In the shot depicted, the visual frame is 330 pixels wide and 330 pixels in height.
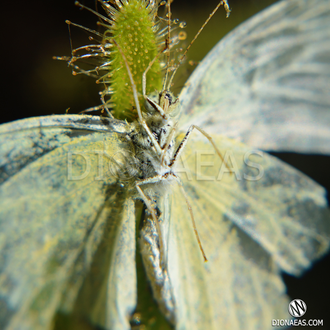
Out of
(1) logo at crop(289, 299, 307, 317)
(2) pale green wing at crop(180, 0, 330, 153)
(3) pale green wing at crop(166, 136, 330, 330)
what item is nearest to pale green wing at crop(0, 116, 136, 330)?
(3) pale green wing at crop(166, 136, 330, 330)

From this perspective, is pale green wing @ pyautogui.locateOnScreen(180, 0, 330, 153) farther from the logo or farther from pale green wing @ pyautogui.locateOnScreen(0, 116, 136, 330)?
the logo

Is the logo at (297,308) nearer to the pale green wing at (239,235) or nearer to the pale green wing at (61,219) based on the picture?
the pale green wing at (239,235)

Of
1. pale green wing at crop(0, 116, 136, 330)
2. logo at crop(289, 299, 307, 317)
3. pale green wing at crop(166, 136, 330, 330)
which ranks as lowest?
logo at crop(289, 299, 307, 317)

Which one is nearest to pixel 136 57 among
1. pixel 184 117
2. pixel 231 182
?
pixel 184 117

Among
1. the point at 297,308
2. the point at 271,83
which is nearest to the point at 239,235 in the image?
the point at 297,308

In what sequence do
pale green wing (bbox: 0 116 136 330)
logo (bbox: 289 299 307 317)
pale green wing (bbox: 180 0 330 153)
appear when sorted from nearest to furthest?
pale green wing (bbox: 0 116 136 330) < pale green wing (bbox: 180 0 330 153) < logo (bbox: 289 299 307 317)

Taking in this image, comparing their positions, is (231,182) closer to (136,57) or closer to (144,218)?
(144,218)

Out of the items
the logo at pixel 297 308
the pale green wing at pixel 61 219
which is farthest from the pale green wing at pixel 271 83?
the logo at pixel 297 308

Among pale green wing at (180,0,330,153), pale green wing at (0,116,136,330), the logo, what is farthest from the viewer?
the logo
